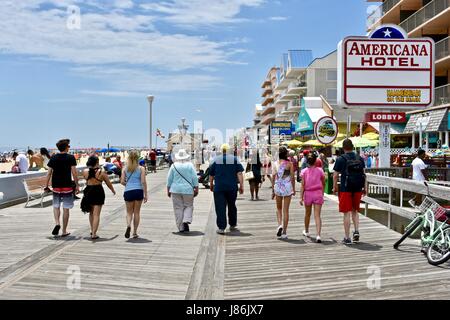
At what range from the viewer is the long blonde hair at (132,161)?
31.9 feet

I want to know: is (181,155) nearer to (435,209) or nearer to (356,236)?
(356,236)

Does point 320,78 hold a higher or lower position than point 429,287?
higher

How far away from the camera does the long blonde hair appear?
9711 mm

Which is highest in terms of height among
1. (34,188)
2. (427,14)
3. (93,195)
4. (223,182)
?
(427,14)

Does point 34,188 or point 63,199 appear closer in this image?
point 63,199

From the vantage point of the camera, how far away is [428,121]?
34.0 meters

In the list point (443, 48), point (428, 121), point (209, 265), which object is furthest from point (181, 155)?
point (443, 48)

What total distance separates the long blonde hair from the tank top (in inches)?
2.7

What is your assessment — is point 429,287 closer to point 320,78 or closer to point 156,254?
point 156,254

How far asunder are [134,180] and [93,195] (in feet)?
2.58

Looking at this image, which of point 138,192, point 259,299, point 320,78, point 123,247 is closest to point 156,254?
point 123,247

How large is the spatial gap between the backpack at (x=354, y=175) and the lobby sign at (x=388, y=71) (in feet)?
23.0
